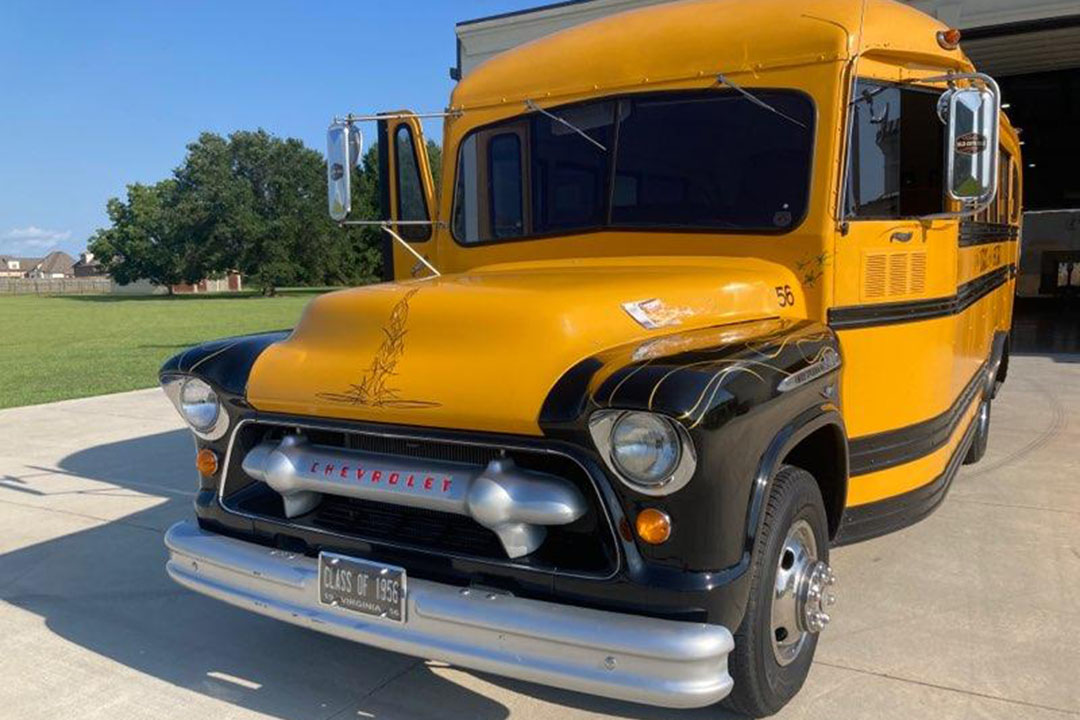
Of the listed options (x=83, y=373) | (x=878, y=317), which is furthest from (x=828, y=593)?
(x=83, y=373)

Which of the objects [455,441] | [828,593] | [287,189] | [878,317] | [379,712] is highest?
[287,189]

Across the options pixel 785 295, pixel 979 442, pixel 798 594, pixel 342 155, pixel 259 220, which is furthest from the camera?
pixel 259 220

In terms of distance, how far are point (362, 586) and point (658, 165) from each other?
6.99ft

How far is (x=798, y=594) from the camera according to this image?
2803mm

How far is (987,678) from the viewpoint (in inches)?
122

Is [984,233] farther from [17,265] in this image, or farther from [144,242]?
[17,265]

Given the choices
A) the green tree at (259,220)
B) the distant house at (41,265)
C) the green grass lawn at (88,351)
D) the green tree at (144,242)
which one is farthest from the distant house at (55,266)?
the green grass lawn at (88,351)

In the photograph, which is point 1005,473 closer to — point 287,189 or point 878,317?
point 878,317

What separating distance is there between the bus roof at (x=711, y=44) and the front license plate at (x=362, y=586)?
2346 mm

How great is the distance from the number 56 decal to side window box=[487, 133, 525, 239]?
1356mm

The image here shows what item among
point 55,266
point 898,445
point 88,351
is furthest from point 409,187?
point 55,266

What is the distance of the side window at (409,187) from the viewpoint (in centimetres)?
464

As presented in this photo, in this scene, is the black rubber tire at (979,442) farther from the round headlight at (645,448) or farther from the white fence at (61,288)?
the white fence at (61,288)

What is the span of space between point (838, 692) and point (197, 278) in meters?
65.4
